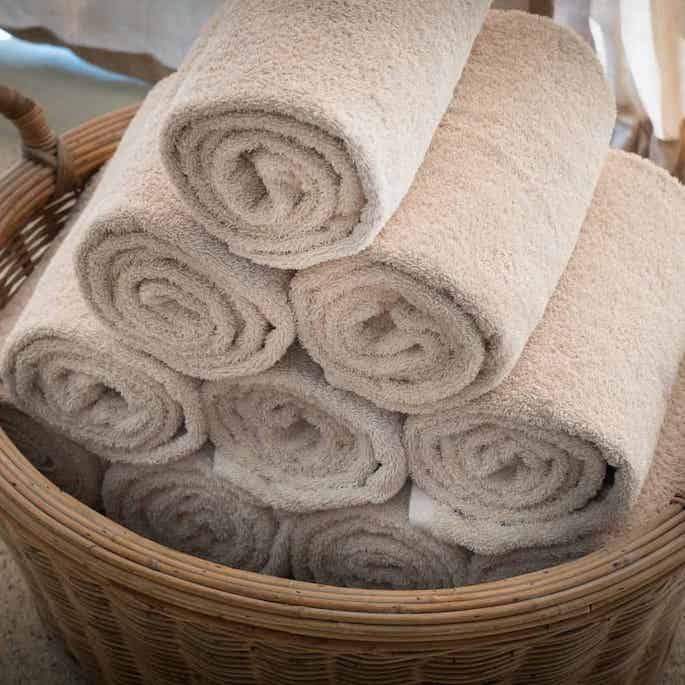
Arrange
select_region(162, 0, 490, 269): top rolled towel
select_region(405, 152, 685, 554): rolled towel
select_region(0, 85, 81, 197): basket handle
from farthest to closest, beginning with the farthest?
1. select_region(0, 85, 81, 197): basket handle
2. select_region(405, 152, 685, 554): rolled towel
3. select_region(162, 0, 490, 269): top rolled towel

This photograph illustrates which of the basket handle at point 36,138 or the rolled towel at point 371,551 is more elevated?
the basket handle at point 36,138

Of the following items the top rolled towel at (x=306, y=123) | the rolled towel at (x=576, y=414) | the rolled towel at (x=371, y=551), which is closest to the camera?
the top rolled towel at (x=306, y=123)

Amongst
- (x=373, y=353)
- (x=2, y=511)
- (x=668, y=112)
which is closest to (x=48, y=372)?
(x=2, y=511)

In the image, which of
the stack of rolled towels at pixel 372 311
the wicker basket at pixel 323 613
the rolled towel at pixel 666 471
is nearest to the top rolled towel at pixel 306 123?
the stack of rolled towels at pixel 372 311

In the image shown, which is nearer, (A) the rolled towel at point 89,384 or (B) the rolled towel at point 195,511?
(A) the rolled towel at point 89,384

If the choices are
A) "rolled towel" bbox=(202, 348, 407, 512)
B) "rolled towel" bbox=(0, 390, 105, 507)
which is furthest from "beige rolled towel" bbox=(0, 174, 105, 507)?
"rolled towel" bbox=(202, 348, 407, 512)

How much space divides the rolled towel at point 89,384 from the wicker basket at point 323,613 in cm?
6

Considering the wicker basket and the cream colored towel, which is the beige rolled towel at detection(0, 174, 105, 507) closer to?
the wicker basket

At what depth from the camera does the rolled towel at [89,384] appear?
36.8 inches

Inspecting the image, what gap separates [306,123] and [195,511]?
0.49 m

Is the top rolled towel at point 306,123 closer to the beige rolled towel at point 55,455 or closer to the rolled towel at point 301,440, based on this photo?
the rolled towel at point 301,440

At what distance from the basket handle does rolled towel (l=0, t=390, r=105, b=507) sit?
1.06 ft

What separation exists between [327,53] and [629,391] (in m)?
0.38

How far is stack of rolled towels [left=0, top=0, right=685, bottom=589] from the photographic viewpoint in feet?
2.55
